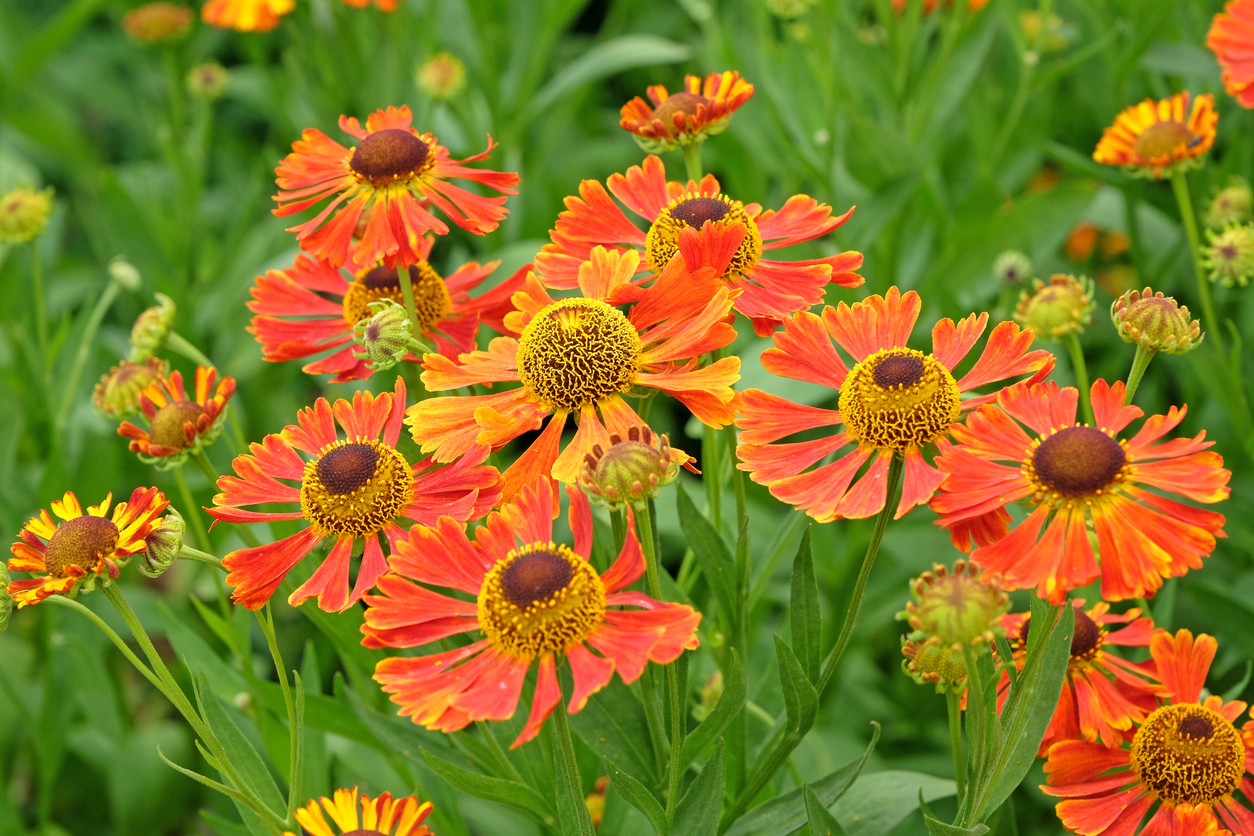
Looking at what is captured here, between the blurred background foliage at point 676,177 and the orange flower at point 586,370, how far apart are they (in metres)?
0.30

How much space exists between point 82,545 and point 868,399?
2.13 feet

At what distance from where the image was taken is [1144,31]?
5.82 ft

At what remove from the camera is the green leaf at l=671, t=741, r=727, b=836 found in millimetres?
905

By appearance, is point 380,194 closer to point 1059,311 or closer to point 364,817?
point 364,817

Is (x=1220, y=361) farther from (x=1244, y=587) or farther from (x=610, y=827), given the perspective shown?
(x=610, y=827)

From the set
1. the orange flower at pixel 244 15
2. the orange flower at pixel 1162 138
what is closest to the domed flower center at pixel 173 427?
the orange flower at pixel 1162 138

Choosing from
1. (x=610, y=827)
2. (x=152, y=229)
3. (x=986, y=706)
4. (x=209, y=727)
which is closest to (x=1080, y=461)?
(x=986, y=706)

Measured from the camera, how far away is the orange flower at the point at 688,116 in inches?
45.3

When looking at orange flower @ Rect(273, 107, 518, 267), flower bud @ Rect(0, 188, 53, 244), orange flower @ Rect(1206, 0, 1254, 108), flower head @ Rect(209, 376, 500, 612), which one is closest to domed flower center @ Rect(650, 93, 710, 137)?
orange flower @ Rect(273, 107, 518, 267)

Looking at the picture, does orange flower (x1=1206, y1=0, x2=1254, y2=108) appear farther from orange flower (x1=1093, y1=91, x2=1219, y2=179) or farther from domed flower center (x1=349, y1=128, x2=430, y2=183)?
domed flower center (x1=349, y1=128, x2=430, y2=183)

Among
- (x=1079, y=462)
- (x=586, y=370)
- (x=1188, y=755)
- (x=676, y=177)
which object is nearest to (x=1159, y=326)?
(x=1079, y=462)

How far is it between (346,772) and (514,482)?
0.66 m

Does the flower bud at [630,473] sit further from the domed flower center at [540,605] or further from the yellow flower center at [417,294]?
the yellow flower center at [417,294]

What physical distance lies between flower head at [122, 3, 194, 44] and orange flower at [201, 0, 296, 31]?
0.66 feet
